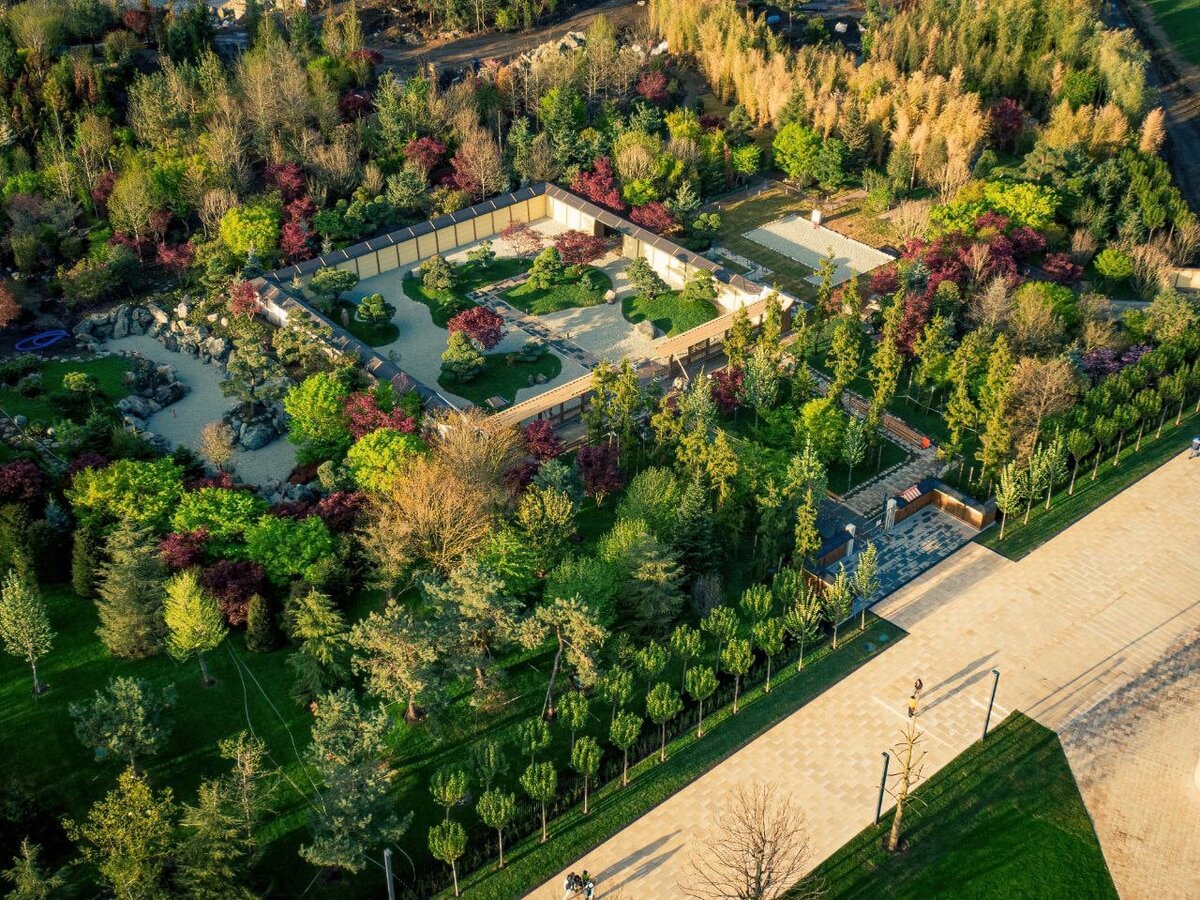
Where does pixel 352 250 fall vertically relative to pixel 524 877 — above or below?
above

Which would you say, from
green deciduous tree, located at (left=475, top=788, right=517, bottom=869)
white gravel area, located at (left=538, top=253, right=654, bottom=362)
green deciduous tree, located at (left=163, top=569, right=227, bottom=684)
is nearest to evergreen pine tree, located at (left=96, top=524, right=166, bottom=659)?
green deciduous tree, located at (left=163, top=569, right=227, bottom=684)

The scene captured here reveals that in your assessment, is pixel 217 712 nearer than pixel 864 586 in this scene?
Yes

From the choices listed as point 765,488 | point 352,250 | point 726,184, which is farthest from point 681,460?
point 726,184

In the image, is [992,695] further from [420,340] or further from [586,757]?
[420,340]

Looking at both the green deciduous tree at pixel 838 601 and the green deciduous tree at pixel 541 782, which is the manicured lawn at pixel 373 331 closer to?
the green deciduous tree at pixel 838 601

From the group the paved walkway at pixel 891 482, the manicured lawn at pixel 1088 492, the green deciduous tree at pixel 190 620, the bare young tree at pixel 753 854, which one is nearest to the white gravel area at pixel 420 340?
the paved walkway at pixel 891 482

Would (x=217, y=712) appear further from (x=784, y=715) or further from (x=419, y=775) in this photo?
(x=784, y=715)

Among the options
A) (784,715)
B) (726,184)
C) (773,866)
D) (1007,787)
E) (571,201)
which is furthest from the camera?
(726,184)
